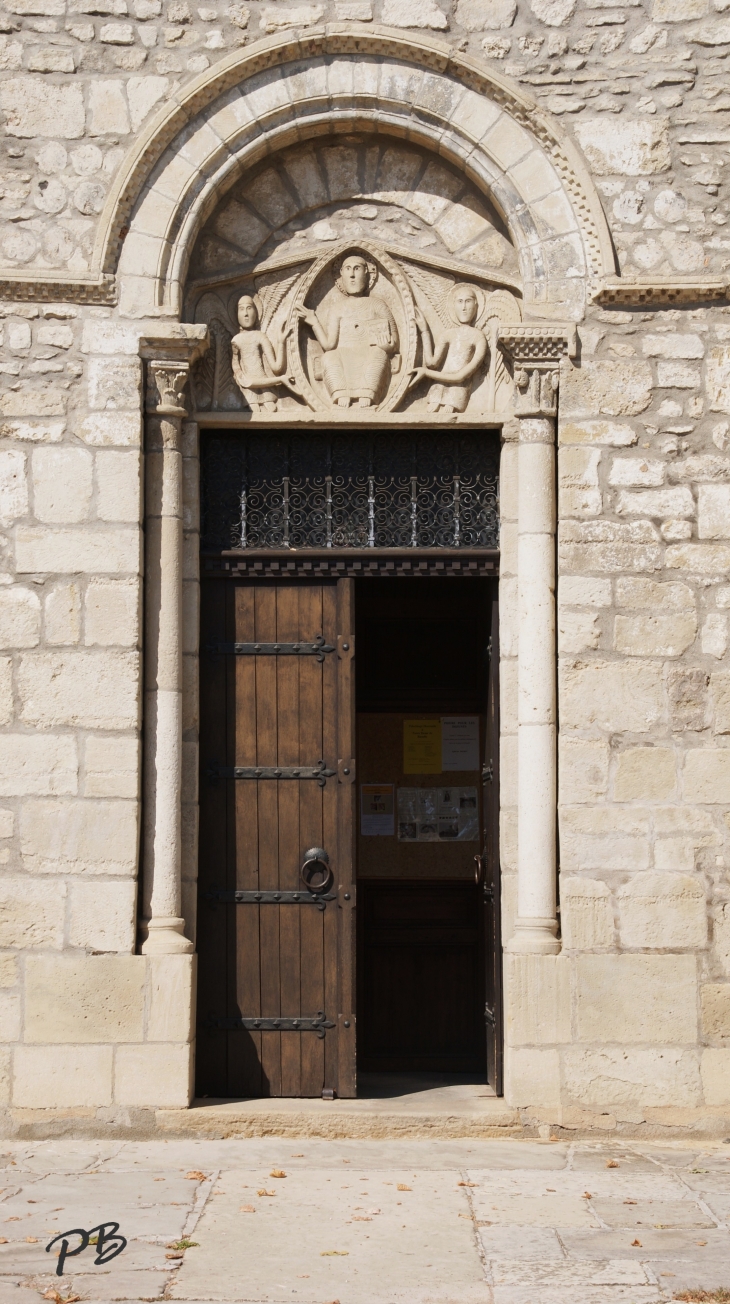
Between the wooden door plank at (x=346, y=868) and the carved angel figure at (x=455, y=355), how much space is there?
0.95 m

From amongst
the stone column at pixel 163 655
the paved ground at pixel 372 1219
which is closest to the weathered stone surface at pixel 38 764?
the stone column at pixel 163 655

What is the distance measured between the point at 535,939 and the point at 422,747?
1.93 metres

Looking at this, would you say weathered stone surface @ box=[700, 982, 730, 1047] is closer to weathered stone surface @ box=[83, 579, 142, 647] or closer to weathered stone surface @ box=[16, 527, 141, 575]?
weathered stone surface @ box=[83, 579, 142, 647]

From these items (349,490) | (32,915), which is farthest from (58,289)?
(32,915)

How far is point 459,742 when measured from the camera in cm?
775

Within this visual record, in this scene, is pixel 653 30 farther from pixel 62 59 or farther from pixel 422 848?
pixel 422 848

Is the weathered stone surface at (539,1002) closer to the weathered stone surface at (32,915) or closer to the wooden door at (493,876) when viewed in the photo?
the wooden door at (493,876)

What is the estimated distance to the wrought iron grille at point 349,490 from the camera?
644cm

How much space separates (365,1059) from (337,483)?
3.18 metres

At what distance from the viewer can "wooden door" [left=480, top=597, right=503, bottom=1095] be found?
6375 millimetres

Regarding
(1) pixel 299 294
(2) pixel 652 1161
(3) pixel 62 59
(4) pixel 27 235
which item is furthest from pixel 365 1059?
(3) pixel 62 59

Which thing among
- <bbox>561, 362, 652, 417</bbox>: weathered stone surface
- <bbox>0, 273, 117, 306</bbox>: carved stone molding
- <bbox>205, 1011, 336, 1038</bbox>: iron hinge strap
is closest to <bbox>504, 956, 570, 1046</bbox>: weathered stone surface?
<bbox>205, 1011, 336, 1038</bbox>: iron hinge strap

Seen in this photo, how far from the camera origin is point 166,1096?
5.88 metres

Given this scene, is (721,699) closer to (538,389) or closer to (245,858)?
(538,389)
